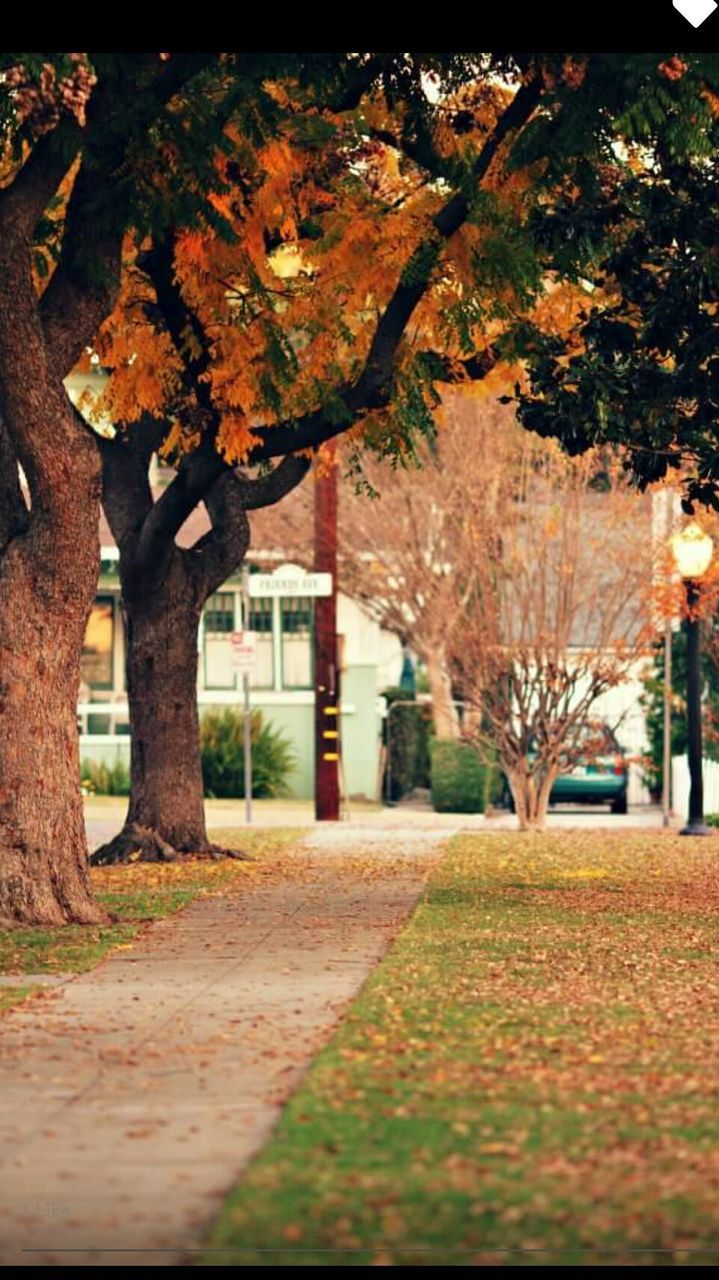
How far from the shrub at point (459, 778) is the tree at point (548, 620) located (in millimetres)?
5650

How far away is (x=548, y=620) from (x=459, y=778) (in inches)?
304

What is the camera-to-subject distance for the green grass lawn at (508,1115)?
724 cm

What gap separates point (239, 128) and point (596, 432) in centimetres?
340

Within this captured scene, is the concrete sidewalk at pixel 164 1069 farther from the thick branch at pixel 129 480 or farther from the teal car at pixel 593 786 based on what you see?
the teal car at pixel 593 786

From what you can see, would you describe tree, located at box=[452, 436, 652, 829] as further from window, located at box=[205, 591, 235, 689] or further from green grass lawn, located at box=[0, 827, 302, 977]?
window, located at box=[205, 591, 235, 689]

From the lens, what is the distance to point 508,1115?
9391 millimetres

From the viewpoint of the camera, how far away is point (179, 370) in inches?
863

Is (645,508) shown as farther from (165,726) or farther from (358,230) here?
(358,230)

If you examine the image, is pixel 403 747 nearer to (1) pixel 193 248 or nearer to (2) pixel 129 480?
(2) pixel 129 480

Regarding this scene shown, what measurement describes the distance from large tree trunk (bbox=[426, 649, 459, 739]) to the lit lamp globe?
43.3ft

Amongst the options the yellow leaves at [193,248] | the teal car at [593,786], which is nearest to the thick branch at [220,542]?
the yellow leaves at [193,248]

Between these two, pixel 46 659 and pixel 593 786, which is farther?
pixel 593 786

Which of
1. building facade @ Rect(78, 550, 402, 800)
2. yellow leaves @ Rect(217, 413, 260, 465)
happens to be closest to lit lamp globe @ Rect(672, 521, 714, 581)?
Result: yellow leaves @ Rect(217, 413, 260, 465)

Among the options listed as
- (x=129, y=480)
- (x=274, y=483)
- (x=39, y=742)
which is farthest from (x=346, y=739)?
(x=39, y=742)
